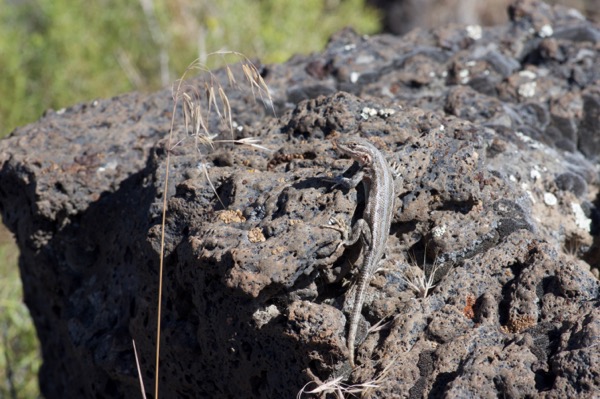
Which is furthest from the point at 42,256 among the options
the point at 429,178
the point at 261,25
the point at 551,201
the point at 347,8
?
the point at 347,8

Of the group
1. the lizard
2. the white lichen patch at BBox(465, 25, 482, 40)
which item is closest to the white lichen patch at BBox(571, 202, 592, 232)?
the lizard

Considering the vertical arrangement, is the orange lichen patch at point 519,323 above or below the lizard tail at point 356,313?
below

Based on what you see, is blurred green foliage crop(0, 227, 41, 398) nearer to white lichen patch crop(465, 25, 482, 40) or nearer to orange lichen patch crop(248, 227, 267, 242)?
orange lichen patch crop(248, 227, 267, 242)

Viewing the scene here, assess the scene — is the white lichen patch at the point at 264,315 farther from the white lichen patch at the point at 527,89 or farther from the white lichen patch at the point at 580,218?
the white lichen patch at the point at 527,89

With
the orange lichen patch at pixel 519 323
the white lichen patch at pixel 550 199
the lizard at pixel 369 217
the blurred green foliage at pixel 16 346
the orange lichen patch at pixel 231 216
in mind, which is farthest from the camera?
the blurred green foliage at pixel 16 346

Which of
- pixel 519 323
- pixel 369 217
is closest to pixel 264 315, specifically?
pixel 369 217

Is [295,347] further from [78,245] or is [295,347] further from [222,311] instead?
[78,245]

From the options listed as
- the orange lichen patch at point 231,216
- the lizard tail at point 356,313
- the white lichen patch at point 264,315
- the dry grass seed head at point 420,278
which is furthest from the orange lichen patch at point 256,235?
the dry grass seed head at point 420,278
